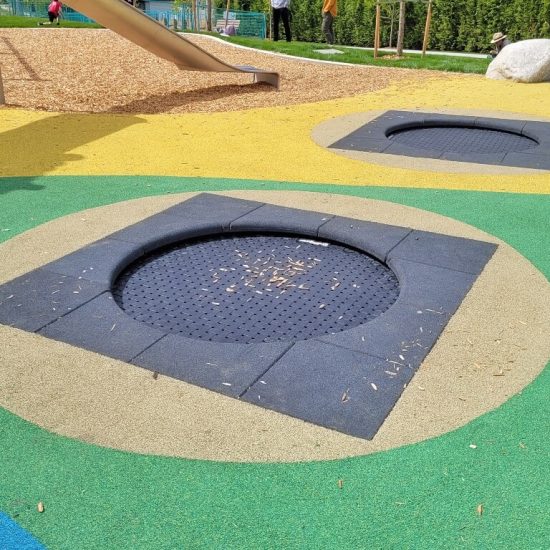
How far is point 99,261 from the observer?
4254 mm

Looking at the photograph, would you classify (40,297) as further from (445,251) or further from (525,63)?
(525,63)

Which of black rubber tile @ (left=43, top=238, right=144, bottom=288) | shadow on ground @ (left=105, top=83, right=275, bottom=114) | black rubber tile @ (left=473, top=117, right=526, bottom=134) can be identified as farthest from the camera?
shadow on ground @ (left=105, top=83, right=275, bottom=114)

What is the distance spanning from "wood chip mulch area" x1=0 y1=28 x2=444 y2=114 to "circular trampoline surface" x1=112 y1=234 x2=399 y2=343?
5.55 metres

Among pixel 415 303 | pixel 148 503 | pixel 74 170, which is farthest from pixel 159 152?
pixel 148 503

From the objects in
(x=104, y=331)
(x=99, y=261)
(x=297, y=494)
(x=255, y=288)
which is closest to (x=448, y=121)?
(x=255, y=288)

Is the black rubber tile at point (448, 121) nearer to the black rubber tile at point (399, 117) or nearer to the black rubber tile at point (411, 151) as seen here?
the black rubber tile at point (399, 117)

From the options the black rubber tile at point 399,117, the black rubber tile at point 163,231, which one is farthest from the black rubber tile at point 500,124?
the black rubber tile at point 163,231

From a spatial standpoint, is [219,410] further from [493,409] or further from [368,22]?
[368,22]

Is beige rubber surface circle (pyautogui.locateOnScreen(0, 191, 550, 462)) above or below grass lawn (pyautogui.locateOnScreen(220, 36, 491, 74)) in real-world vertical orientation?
below

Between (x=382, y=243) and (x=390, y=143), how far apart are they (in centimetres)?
348

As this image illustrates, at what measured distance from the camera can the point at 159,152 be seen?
7.32 m

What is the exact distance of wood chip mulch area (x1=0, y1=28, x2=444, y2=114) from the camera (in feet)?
33.1

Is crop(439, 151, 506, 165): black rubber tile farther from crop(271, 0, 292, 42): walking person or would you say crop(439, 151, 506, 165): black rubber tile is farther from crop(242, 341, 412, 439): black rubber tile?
Answer: crop(271, 0, 292, 42): walking person

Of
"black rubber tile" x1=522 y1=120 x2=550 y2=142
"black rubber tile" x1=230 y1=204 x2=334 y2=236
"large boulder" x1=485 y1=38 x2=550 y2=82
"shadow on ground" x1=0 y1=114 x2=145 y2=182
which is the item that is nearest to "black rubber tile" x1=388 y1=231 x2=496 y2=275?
"black rubber tile" x1=230 y1=204 x2=334 y2=236
